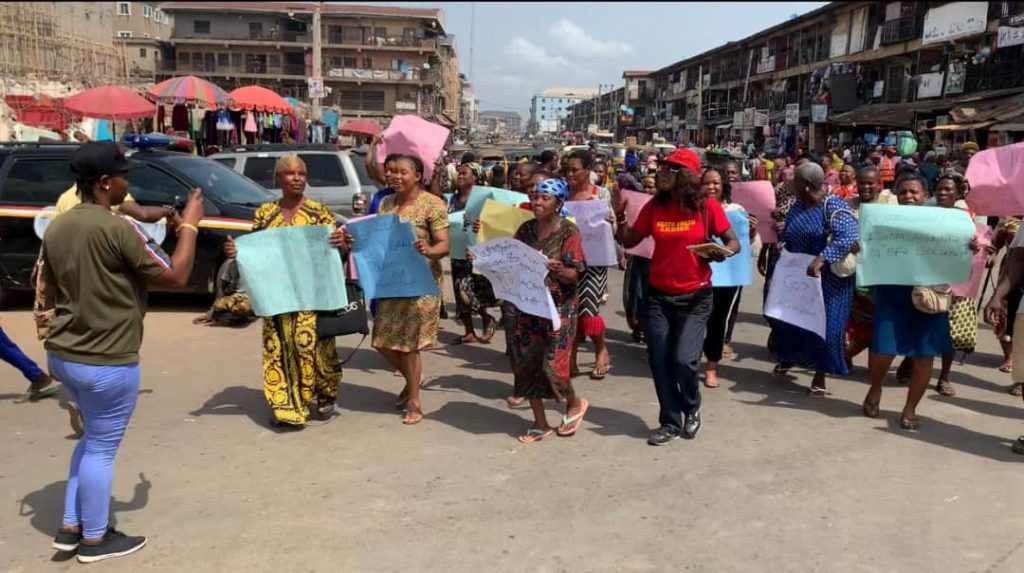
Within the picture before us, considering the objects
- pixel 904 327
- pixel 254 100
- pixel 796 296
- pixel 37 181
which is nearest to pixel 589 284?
pixel 796 296

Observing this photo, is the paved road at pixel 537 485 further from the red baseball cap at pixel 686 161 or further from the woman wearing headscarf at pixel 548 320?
the red baseball cap at pixel 686 161

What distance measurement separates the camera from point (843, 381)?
243 inches

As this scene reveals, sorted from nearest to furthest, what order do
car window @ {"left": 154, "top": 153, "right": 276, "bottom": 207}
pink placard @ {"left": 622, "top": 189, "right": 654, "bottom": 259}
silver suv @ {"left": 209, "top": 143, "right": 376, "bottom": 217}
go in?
pink placard @ {"left": 622, "top": 189, "right": 654, "bottom": 259} → car window @ {"left": 154, "top": 153, "right": 276, "bottom": 207} → silver suv @ {"left": 209, "top": 143, "right": 376, "bottom": 217}

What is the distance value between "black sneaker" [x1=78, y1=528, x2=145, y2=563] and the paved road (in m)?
0.04

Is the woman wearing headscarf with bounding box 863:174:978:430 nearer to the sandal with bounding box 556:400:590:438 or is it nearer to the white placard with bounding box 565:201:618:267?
the white placard with bounding box 565:201:618:267

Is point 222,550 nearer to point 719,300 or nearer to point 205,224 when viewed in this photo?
point 719,300

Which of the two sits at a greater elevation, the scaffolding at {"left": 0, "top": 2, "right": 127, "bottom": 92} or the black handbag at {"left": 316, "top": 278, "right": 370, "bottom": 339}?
the scaffolding at {"left": 0, "top": 2, "right": 127, "bottom": 92}

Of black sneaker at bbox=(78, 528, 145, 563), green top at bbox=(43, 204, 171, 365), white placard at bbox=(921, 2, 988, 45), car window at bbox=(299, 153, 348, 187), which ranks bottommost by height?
black sneaker at bbox=(78, 528, 145, 563)

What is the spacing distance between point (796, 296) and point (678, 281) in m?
1.47

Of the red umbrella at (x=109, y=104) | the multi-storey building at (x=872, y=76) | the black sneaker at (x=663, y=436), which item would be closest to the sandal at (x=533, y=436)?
the black sneaker at (x=663, y=436)

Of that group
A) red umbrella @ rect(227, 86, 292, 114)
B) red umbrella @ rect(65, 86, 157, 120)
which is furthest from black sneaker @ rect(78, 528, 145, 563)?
red umbrella @ rect(227, 86, 292, 114)

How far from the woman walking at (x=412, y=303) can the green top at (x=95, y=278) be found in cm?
196

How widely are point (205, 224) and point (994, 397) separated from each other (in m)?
7.39

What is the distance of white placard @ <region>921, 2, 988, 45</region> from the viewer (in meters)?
25.1
